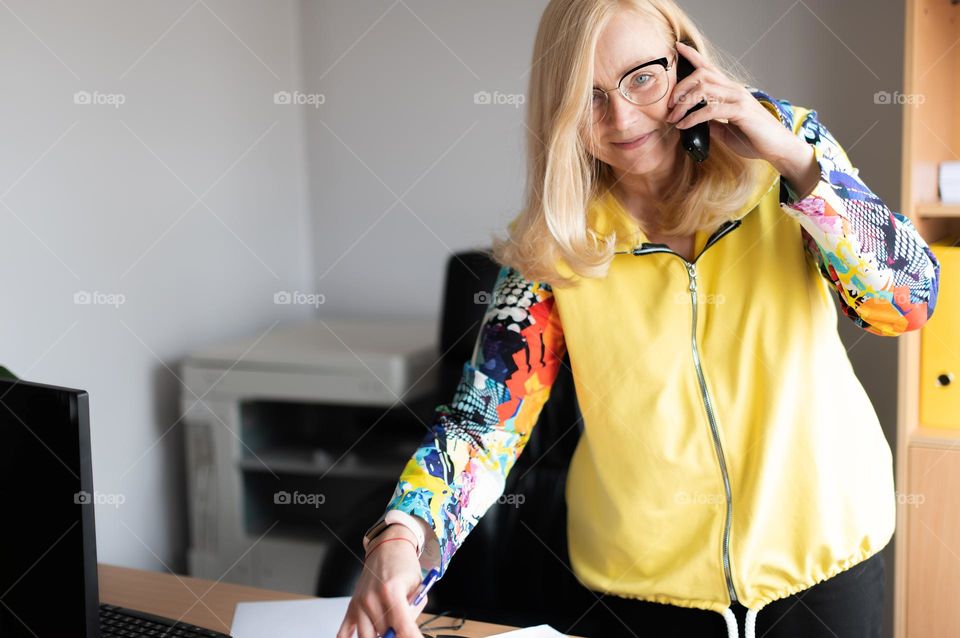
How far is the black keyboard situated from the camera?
3.87 ft

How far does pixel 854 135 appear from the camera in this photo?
2115 mm

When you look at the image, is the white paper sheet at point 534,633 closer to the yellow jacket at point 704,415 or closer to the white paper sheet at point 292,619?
the white paper sheet at point 292,619

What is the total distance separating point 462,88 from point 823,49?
3.24 ft

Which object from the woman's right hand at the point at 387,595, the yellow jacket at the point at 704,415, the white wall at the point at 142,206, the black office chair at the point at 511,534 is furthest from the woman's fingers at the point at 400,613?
the white wall at the point at 142,206

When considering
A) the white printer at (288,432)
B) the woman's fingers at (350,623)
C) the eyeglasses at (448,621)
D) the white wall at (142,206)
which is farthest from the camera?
the white printer at (288,432)

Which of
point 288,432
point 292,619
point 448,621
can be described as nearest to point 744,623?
point 448,621

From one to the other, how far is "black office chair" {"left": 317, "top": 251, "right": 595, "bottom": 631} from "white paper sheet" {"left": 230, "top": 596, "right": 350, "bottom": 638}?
0.27 meters

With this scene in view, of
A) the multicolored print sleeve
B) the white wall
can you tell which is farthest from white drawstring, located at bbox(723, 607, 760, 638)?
the white wall

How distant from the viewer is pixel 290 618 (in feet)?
4.01

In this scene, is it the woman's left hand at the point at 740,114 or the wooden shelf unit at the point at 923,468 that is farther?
the wooden shelf unit at the point at 923,468

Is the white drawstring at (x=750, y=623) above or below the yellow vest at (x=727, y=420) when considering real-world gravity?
below

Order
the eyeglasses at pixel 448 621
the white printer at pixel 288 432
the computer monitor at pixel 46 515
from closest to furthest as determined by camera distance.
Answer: the computer monitor at pixel 46 515, the eyeglasses at pixel 448 621, the white printer at pixel 288 432

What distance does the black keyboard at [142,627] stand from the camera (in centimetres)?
118

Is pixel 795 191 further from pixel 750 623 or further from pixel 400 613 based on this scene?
pixel 400 613
